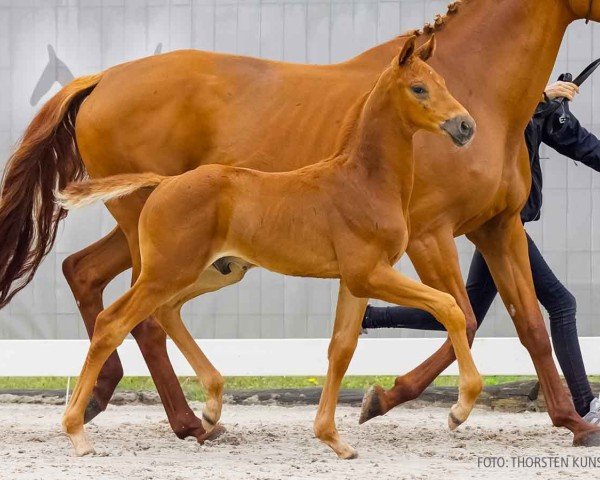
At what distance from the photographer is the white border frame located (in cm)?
730

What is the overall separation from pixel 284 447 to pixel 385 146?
4.82 feet

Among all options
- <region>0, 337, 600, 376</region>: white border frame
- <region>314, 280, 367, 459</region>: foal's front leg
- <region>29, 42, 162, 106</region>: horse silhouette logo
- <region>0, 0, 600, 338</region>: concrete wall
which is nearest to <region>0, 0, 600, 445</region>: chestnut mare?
<region>314, 280, 367, 459</region>: foal's front leg

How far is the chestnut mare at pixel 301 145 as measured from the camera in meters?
5.54

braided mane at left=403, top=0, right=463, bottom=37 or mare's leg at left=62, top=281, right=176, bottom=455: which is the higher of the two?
braided mane at left=403, top=0, right=463, bottom=37

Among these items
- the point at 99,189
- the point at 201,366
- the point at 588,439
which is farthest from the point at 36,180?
the point at 588,439

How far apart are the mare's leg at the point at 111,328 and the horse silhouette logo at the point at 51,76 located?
319 cm

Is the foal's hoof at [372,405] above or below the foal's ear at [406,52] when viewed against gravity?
below

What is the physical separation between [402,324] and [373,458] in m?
1.32

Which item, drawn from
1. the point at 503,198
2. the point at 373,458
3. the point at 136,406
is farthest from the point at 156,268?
the point at 136,406

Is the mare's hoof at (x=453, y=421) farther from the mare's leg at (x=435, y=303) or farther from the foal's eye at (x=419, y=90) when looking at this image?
the foal's eye at (x=419, y=90)

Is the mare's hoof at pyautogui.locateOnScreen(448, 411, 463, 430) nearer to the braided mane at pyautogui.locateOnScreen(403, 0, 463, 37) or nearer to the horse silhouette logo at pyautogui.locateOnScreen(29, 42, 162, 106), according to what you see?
the braided mane at pyautogui.locateOnScreen(403, 0, 463, 37)

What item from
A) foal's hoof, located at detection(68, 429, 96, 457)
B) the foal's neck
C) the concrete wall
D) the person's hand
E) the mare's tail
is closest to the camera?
the foal's neck

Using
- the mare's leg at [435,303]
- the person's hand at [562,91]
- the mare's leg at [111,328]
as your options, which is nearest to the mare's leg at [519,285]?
the person's hand at [562,91]

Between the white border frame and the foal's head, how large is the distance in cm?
259
